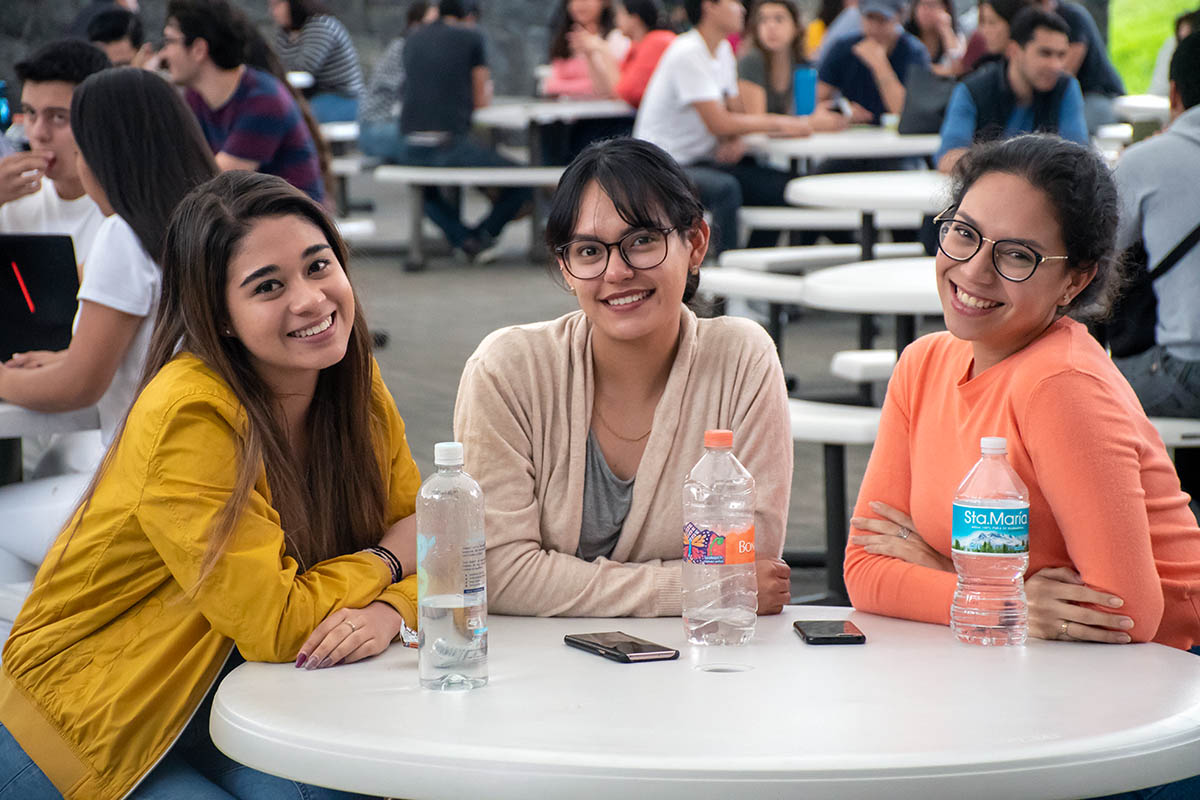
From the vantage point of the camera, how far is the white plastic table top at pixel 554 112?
27.6 ft

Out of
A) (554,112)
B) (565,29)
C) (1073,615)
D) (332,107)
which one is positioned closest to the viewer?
(1073,615)

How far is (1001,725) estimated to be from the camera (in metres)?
1.43

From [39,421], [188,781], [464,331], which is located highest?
[39,421]

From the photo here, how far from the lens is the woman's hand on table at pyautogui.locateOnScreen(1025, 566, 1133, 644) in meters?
1.73

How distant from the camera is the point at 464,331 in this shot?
7227 mm

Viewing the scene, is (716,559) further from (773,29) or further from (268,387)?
(773,29)

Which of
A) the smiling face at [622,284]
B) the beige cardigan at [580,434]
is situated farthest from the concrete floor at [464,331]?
the smiling face at [622,284]

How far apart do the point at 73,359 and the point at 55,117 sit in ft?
3.52

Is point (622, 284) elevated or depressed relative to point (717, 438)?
elevated

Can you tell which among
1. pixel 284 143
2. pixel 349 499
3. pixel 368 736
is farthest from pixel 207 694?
pixel 284 143

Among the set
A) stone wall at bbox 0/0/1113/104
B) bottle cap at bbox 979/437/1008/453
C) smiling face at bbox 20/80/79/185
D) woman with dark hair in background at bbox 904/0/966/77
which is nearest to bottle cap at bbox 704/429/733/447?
bottle cap at bbox 979/437/1008/453

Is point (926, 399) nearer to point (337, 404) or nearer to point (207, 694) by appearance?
point (337, 404)

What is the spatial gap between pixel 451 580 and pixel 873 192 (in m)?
3.26

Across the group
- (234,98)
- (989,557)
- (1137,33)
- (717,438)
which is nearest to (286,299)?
(717,438)
